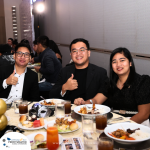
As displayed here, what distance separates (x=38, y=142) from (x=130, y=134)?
0.59 metres

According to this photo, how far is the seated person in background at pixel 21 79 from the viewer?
8.75ft

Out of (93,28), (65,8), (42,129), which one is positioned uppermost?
(65,8)

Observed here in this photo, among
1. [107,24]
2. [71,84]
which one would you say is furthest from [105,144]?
[107,24]

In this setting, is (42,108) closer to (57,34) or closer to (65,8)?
(65,8)

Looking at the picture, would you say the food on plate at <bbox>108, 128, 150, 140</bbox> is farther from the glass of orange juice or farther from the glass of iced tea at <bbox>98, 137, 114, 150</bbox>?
the glass of orange juice

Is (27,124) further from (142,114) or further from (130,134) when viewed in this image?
(142,114)

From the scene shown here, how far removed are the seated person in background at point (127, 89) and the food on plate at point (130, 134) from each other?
63 centimetres

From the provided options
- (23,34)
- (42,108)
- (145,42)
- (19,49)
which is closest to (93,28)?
(145,42)

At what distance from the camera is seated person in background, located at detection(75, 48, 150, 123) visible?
79.3 inches

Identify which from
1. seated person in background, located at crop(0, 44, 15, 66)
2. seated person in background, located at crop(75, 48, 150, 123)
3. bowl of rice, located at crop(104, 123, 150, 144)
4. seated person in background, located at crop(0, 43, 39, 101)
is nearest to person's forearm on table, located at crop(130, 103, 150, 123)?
seated person in background, located at crop(75, 48, 150, 123)

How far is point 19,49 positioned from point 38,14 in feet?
22.9

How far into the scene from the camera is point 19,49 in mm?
2736

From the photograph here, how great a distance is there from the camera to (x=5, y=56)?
457cm

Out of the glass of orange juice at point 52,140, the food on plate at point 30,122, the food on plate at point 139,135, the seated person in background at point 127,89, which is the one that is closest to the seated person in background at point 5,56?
the seated person in background at point 127,89
